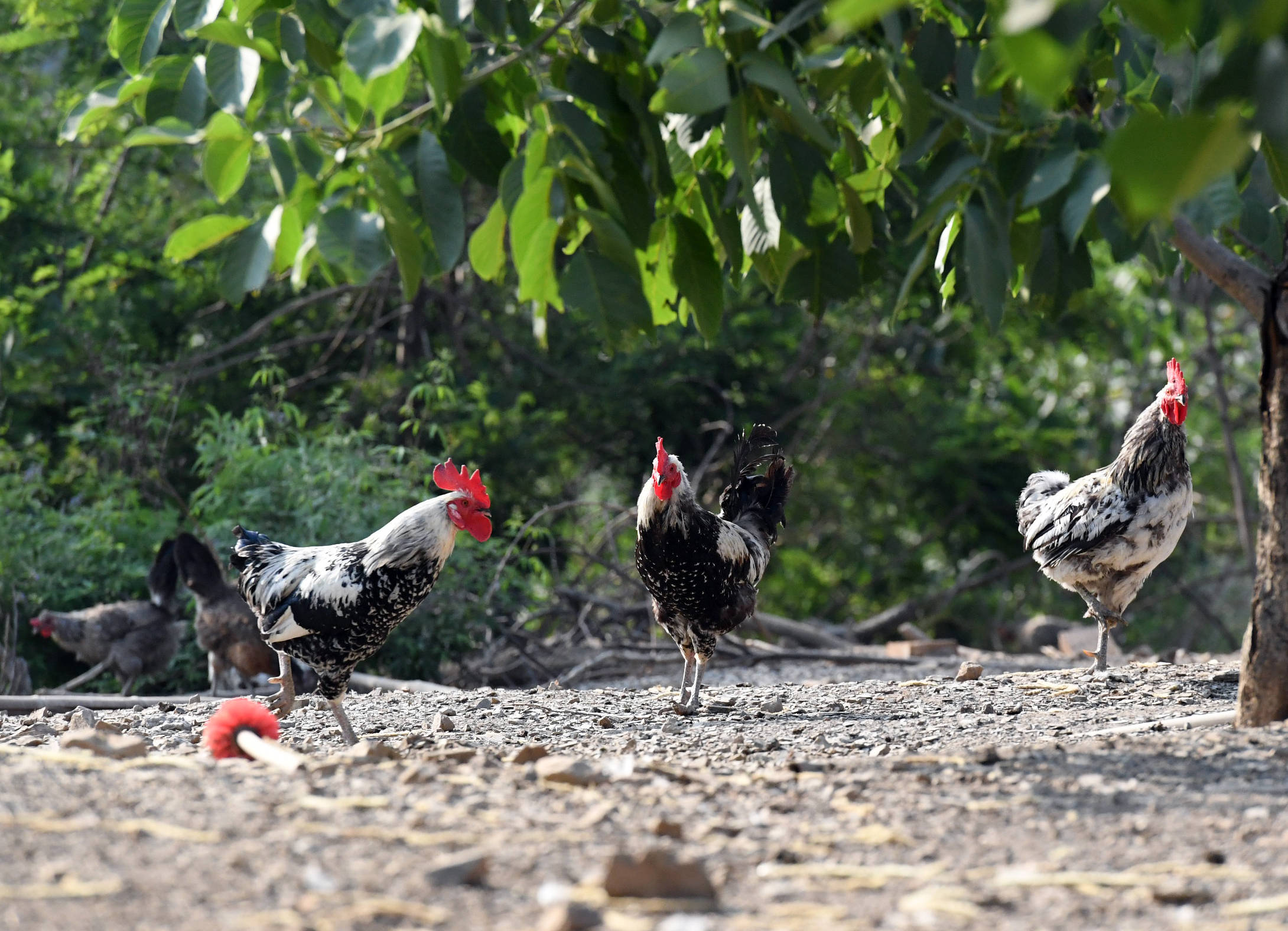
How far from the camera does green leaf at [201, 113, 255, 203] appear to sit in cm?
300

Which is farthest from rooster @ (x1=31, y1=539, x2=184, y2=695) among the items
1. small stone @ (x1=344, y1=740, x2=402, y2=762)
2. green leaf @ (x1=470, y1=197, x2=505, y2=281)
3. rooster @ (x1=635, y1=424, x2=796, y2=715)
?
green leaf @ (x1=470, y1=197, x2=505, y2=281)

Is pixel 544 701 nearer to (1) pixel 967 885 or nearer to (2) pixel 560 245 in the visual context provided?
(2) pixel 560 245

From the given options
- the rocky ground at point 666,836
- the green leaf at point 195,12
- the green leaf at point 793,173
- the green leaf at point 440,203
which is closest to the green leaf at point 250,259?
the green leaf at point 440,203

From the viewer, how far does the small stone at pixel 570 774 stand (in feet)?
11.1

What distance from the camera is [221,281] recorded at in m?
2.80

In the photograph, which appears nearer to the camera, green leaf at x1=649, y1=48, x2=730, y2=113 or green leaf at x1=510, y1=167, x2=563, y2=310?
green leaf at x1=649, y1=48, x2=730, y2=113

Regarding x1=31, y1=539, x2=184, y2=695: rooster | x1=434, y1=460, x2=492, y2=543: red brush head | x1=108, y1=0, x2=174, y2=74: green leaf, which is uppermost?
x1=108, y1=0, x2=174, y2=74: green leaf

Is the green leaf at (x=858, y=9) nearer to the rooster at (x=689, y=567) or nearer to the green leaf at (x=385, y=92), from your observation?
the green leaf at (x=385, y=92)

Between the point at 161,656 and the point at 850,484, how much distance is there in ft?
26.9

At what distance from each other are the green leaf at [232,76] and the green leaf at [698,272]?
4.12 feet

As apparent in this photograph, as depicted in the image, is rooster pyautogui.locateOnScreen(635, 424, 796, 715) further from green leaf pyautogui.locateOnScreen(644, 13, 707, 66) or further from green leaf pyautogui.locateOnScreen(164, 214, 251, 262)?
green leaf pyautogui.locateOnScreen(164, 214, 251, 262)

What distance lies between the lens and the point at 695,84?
2.89 m

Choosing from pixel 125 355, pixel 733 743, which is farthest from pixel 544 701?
pixel 125 355

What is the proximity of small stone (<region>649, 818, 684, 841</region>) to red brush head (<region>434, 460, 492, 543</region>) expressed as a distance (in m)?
2.96
